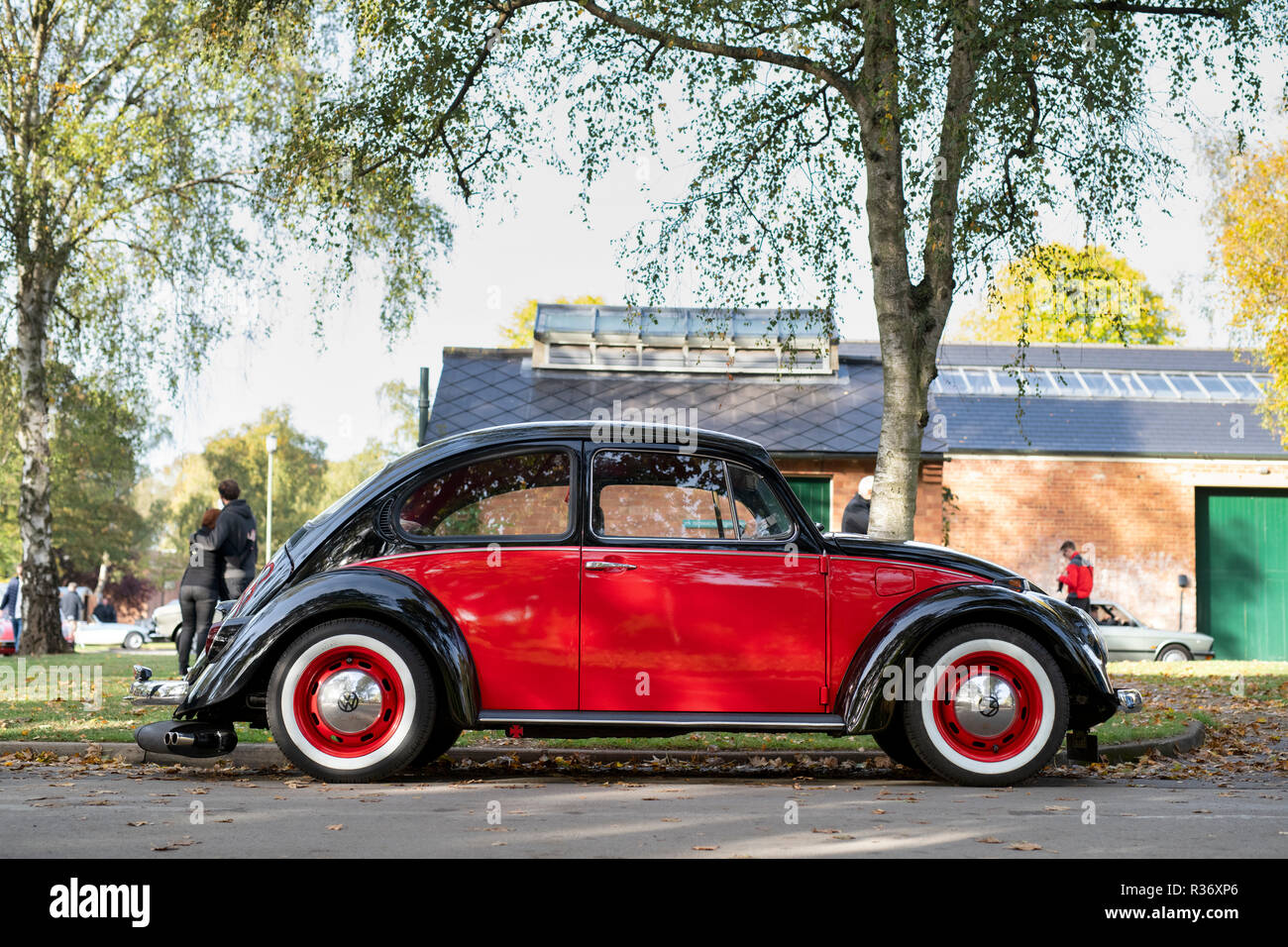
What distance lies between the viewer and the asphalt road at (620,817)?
466cm

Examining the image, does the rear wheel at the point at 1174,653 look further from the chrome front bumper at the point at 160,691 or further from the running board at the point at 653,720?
the chrome front bumper at the point at 160,691

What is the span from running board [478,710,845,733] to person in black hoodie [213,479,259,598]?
671 centimetres

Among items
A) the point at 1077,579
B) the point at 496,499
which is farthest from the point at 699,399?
the point at 496,499

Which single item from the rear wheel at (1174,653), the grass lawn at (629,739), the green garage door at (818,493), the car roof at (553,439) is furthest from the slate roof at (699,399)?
the car roof at (553,439)

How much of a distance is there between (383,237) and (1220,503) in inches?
730

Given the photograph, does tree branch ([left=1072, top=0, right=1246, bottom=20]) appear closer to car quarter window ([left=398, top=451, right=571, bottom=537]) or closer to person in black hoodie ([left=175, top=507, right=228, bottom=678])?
car quarter window ([left=398, top=451, right=571, bottom=537])

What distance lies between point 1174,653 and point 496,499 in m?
20.6

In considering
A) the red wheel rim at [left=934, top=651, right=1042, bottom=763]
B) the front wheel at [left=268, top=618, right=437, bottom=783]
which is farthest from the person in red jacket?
the front wheel at [left=268, top=618, right=437, bottom=783]

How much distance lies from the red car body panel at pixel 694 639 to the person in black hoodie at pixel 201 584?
7.13 meters

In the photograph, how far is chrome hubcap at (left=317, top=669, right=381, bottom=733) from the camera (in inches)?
252

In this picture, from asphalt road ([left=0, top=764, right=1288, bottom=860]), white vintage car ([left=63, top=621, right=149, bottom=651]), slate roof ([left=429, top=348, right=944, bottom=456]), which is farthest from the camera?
white vintage car ([left=63, top=621, right=149, bottom=651])

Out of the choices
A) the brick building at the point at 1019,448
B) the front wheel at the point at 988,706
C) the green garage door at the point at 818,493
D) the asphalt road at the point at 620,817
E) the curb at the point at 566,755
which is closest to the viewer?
the asphalt road at the point at 620,817

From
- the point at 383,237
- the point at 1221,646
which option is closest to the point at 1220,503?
the point at 1221,646
